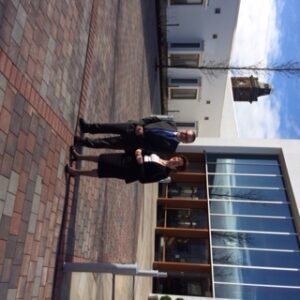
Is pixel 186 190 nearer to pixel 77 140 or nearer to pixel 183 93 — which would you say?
pixel 183 93

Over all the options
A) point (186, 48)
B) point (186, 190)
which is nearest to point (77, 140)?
point (186, 190)

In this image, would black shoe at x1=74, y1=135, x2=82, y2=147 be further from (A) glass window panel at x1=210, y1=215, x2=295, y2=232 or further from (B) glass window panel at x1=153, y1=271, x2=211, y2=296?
(A) glass window panel at x1=210, y1=215, x2=295, y2=232

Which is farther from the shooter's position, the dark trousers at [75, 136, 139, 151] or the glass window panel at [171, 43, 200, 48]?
the glass window panel at [171, 43, 200, 48]

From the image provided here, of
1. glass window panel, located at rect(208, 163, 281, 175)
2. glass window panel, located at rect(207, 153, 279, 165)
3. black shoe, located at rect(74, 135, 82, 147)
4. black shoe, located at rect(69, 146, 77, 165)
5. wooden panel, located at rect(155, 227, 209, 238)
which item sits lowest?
black shoe, located at rect(69, 146, 77, 165)

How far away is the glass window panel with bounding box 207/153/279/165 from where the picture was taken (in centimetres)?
1808

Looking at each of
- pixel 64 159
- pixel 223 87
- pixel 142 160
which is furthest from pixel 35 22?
pixel 223 87

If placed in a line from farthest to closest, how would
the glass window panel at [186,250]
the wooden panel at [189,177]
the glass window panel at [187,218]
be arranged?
the wooden panel at [189,177], the glass window panel at [187,218], the glass window panel at [186,250]

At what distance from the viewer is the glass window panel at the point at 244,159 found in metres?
18.1

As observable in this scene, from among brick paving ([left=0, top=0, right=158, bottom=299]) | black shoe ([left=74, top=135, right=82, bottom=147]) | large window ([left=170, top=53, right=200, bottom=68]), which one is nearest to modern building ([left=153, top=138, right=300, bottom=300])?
large window ([left=170, top=53, right=200, bottom=68])

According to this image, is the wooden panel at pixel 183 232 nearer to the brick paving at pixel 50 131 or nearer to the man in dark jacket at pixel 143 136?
the brick paving at pixel 50 131

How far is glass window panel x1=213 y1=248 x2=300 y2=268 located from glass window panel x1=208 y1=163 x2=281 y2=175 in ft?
12.3

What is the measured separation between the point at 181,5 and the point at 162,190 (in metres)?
7.97

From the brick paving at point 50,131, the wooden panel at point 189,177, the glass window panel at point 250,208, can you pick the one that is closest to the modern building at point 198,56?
the wooden panel at point 189,177

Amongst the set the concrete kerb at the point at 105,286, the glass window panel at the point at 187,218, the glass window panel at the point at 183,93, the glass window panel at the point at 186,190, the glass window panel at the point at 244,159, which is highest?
the glass window panel at the point at 183,93
